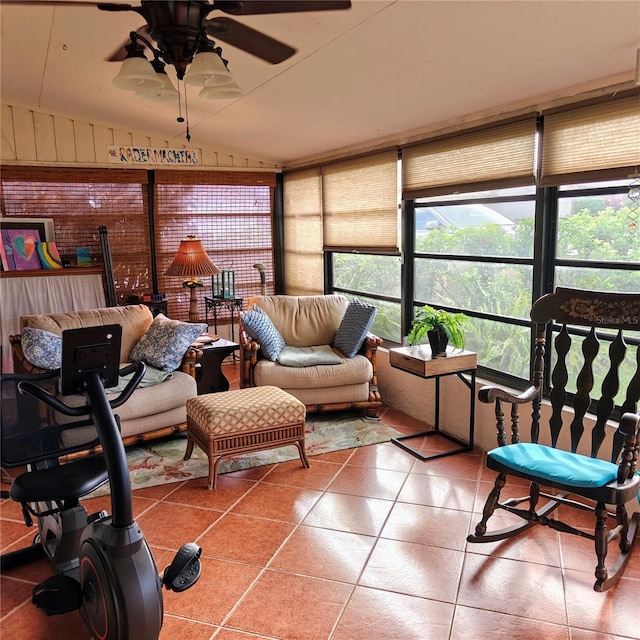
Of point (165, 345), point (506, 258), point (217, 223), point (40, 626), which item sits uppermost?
point (217, 223)

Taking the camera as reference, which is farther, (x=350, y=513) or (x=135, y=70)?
(x=350, y=513)

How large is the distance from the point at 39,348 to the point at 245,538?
77.5 inches

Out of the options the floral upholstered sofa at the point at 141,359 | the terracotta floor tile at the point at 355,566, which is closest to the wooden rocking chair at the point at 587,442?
the terracotta floor tile at the point at 355,566

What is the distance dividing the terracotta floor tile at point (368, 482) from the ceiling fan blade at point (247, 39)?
2.35m

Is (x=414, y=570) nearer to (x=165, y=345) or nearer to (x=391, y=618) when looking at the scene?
(x=391, y=618)

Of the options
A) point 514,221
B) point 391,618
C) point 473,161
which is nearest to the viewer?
point 391,618

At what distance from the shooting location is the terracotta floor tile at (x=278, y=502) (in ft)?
10.1

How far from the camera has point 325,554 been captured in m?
2.70

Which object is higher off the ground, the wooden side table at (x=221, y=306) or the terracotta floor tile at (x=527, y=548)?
the wooden side table at (x=221, y=306)

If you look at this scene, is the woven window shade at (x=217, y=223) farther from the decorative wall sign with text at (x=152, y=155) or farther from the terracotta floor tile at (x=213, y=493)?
the terracotta floor tile at (x=213, y=493)

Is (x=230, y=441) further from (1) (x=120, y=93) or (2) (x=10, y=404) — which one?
(1) (x=120, y=93)

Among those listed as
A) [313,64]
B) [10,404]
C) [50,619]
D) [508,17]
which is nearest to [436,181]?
[313,64]

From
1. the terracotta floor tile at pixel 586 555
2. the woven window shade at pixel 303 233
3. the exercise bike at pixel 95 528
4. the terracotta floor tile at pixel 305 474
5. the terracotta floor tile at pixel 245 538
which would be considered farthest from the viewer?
the woven window shade at pixel 303 233

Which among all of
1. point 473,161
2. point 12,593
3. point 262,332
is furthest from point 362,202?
point 12,593
